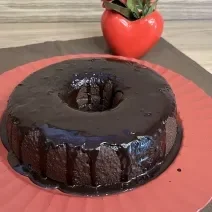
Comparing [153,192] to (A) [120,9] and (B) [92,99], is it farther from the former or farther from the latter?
(A) [120,9]

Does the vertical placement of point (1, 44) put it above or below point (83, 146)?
below

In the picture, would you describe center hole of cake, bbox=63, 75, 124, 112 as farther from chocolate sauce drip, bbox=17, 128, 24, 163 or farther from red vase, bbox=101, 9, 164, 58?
red vase, bbox=101, 9, 164, 58

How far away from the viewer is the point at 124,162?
2.74 ft

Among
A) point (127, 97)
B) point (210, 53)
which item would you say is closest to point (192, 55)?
point (210, 53)

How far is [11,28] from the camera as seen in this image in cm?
151

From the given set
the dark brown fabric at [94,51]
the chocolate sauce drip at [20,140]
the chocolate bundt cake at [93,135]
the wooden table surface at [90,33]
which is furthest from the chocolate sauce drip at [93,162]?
the wooden table surface at [90,33]

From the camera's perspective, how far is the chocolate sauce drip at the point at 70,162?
81 centimetres

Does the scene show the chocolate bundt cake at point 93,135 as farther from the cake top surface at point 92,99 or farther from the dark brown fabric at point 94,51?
the dark brown fabric at point 94,51

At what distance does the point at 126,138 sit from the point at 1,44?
73 cm

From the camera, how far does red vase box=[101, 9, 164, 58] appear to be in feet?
4.11

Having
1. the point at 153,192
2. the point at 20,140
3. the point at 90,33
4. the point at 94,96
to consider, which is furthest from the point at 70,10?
the point at 153,192

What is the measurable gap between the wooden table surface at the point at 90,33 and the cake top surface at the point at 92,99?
426mm

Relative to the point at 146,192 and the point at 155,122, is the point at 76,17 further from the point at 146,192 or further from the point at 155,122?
the point at 146,192

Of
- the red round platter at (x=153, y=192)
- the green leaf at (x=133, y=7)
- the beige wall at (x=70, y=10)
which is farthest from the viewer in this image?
the beige wall at (x=70, y=10)
